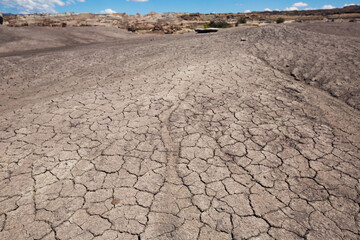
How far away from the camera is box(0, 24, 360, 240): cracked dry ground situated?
1.93 meters

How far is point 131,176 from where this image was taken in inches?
95.3

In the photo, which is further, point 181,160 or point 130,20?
point 130,20

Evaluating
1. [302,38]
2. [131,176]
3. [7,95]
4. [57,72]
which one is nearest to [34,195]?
[131,176]

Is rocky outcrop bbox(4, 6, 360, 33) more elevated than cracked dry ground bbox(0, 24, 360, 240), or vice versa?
rocky outcrop bbox(4, 6, 360, 33)

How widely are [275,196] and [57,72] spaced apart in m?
6.59

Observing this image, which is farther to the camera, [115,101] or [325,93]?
[325,93]

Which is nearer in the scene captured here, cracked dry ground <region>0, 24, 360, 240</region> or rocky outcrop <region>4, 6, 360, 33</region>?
cracked dry ground <region>0, 24, 360, 240</region>

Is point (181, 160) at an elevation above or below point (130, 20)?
below

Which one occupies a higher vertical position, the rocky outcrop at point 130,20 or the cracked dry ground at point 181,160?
the rocky outcrop at point 130,20

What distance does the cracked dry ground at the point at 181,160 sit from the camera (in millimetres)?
1934

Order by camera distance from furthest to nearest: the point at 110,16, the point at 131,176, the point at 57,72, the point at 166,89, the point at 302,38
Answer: the point at 110,16 → the point at 302,38 → the point at 57,72 → the point at 166,89 → the point at 131,176

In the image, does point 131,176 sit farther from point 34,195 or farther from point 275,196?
point 275,196

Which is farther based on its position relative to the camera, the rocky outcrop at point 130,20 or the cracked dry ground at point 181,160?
the rocky outcrop at point 130,20

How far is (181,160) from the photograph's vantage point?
265cm
